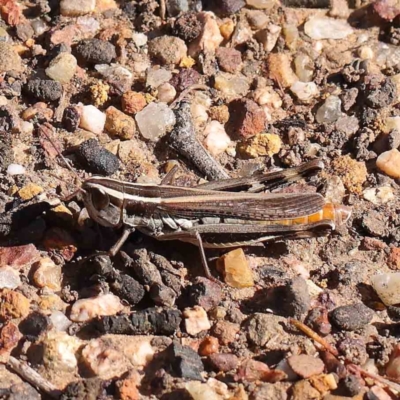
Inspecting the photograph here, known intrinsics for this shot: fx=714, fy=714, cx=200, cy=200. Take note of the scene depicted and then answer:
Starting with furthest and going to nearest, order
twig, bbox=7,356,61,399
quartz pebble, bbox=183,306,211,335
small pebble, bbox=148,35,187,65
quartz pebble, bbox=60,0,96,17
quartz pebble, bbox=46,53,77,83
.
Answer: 1. quartz pebble, bbox=60,0,96,17
2. small pebble, bbox=148,35,187,65
3. quartz pebble, bbox=46,53,77,83
4. quartz pebble, bbox=183,306,211,335
5. twig, bbox=7,356,61,399

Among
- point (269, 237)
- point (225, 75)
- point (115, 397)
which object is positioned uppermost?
point (225, 75)

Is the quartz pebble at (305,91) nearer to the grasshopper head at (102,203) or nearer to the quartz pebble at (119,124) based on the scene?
the quartz pebble at (119,124)

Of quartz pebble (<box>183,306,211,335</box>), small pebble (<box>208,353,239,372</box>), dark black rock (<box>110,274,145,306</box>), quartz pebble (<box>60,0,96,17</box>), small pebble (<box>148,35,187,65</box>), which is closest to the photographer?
small pebble (<box>208,353,239,372</box>)

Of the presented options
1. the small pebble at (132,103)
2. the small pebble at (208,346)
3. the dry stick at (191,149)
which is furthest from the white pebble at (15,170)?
the small pebble at (208,346)

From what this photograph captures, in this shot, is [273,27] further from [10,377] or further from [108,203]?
[10,377]

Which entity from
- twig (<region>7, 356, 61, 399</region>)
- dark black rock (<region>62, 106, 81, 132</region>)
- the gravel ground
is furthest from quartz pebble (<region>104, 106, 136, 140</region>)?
twig (<region>7, 356, 61, 399</region>)

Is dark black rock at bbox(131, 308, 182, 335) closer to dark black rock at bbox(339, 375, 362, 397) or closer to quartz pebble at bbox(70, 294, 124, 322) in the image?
quartz pebble at bbox(70, 294, 124, 322)

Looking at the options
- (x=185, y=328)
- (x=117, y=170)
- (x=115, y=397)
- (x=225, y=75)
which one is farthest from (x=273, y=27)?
(x=115, y=397)

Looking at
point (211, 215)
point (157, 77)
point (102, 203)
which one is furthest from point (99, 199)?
point (157, 77)
